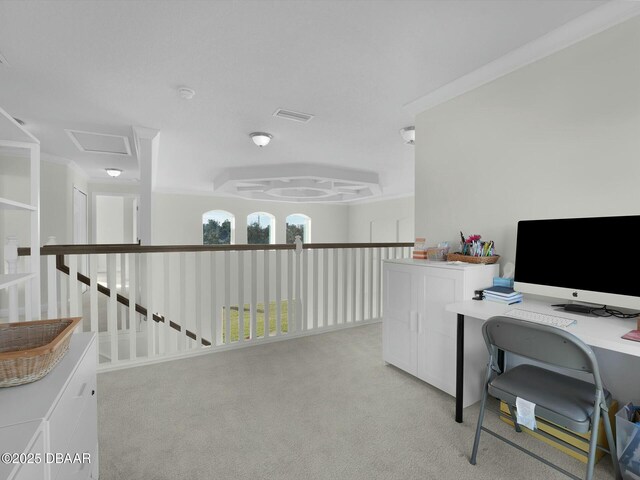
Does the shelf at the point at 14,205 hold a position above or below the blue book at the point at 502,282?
above

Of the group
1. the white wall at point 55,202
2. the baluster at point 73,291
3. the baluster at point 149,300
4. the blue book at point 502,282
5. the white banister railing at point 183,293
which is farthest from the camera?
the white wall at point 55,202

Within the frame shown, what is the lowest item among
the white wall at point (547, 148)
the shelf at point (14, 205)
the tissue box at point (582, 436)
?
the tissue box at point (582, 436)

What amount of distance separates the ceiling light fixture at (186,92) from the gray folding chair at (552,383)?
8.95 ft

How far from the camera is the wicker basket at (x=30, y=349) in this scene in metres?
1.03

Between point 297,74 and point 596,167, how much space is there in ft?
6.64

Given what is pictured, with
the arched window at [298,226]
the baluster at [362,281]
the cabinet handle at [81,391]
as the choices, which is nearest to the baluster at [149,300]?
the cabinet handle at [81,391]

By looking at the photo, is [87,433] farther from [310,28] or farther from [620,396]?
[620,396]

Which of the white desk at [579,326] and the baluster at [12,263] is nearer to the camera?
the white desk at [579,326]

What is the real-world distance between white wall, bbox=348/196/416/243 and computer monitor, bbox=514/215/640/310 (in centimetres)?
607

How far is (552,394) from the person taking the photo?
1481 millimetres

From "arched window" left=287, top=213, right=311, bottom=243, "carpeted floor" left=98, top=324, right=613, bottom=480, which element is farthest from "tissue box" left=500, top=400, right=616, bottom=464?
"arched window" left=287, top=213, right=311, bottom=243

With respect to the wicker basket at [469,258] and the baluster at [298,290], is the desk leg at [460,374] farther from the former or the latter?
the baluster at [298,290]

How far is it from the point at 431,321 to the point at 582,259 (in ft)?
3.29

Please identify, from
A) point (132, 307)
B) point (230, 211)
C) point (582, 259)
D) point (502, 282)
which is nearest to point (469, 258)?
point (502, 282)
